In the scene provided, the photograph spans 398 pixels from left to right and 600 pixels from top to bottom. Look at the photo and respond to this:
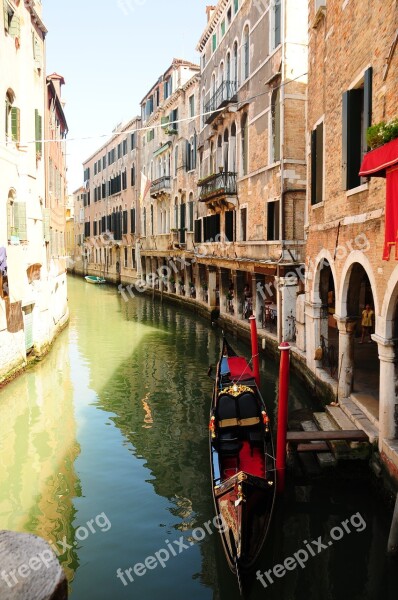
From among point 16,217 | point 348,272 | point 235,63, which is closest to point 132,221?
point 235,63

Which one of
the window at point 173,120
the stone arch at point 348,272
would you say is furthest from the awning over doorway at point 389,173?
the window at point 173,120

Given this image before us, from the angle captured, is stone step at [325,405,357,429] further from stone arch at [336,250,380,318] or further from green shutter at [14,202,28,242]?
green shutter at [14,202,28,242]

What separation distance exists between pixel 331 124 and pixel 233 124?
9.76 m

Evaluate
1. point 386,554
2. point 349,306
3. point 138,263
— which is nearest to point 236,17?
point 349,306

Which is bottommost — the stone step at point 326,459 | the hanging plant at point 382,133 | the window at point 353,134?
the stone step at point 326,459

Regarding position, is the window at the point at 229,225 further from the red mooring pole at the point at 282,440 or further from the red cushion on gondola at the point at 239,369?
the red mooring pole at the point at 282,440

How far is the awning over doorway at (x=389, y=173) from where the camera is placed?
5828mm

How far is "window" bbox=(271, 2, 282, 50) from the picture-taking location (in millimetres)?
14711

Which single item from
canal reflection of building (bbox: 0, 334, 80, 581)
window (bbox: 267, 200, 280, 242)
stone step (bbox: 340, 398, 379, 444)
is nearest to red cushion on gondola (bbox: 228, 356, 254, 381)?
stone step (bbox: 340, 398, 379, 444)

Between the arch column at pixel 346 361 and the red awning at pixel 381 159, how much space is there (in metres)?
3.60

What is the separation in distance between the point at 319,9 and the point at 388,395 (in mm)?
7617

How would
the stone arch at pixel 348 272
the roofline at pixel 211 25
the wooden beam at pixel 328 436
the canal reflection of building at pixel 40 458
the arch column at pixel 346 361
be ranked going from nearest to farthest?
the canal reflection of building at pixel 40 458
the wooden beam at pixel 328 436
the stone arch at pixel 348 272
the arch column at pixel 346 361
the roofline at pixel 211 25

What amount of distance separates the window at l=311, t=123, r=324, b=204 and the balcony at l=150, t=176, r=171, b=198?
1911cm

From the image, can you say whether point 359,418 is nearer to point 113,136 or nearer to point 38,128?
point 38,128
